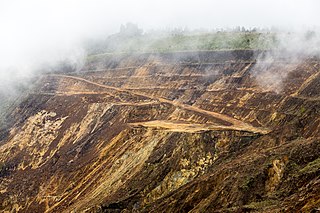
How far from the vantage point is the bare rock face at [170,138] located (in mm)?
37594

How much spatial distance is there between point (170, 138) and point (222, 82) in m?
16.9

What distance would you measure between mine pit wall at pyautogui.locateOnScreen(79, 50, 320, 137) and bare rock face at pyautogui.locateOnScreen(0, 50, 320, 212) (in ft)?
0.59

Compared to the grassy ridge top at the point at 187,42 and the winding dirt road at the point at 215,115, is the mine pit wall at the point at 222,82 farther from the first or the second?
the grassy ridge top at the point at 187,42

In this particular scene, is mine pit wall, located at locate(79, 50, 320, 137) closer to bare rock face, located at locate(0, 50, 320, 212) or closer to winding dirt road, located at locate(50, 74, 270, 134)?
bare rock face, located at locate(0, 50, 320, 212)

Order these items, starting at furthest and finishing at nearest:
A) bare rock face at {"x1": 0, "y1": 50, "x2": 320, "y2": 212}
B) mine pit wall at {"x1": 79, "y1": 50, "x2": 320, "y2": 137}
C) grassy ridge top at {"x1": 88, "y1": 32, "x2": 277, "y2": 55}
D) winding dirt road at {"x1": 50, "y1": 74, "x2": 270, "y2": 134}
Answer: grassy ridge top at {"x1": 88, "y1": 32, "x2": 277, "y2": 55}, mine pit wall at {"x1": 79, "y1": 50, "x2": 320, "y2": 137}, winding dirt road at {"x1": 50, "y1": 74, "x2": 270, "y2": 134}, bare rock face at {"x1": 0, "y1": 50, "x2": 320, "y2": 212}

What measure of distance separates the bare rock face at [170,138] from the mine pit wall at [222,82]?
18cm

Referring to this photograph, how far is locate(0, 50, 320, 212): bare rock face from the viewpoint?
123 ft

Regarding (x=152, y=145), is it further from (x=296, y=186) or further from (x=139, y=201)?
(x=296, y=186)

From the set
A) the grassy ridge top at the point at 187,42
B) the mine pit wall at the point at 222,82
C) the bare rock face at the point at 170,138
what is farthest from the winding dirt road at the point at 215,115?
the grassy ridge top at the point at 187,42

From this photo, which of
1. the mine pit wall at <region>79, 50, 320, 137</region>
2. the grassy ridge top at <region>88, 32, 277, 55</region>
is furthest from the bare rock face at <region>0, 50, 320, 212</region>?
the grassy ridge top at <region>88, 32, 277, 55</region>

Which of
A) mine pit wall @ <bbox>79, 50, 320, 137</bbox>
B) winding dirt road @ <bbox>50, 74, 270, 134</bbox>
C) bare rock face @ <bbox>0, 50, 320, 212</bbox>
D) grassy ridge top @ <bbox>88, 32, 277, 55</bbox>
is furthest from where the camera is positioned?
grassy ridge top @ <bbox>88, 32, 277, 55</bbox>

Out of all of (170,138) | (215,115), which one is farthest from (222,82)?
(170,138)

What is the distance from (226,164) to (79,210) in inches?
636

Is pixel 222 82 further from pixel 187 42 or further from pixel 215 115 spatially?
pixel 187 42
